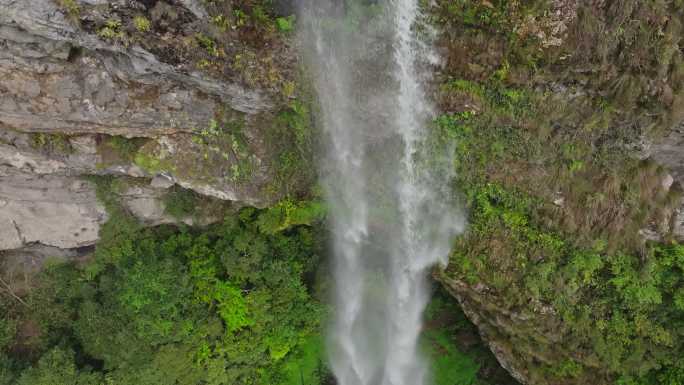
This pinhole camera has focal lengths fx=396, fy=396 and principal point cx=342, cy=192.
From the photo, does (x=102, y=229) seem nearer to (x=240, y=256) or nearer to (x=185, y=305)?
(x=185, y=305)

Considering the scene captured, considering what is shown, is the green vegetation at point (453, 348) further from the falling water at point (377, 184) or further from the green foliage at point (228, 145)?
the green foliage at point (228, 145)

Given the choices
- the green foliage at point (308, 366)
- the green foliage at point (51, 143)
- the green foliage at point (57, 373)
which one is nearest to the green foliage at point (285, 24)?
the green foliage at point (51, 143)

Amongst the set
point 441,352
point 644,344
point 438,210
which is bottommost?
point 441,352

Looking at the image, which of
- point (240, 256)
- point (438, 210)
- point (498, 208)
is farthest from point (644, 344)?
point (240, 256)

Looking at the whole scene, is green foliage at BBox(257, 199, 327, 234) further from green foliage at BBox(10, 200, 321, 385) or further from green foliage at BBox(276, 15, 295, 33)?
green foliage at BBox(276, 15, 295, 33)

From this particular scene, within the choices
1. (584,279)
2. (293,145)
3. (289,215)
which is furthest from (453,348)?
(293,145)

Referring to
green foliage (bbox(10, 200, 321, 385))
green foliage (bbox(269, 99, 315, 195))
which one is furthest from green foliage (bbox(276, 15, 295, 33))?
green foliage (bbox(10, 200, 321, 385))

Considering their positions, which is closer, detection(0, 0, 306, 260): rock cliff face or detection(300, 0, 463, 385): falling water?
detection(0, 0, 306, 260): rock cliff face
